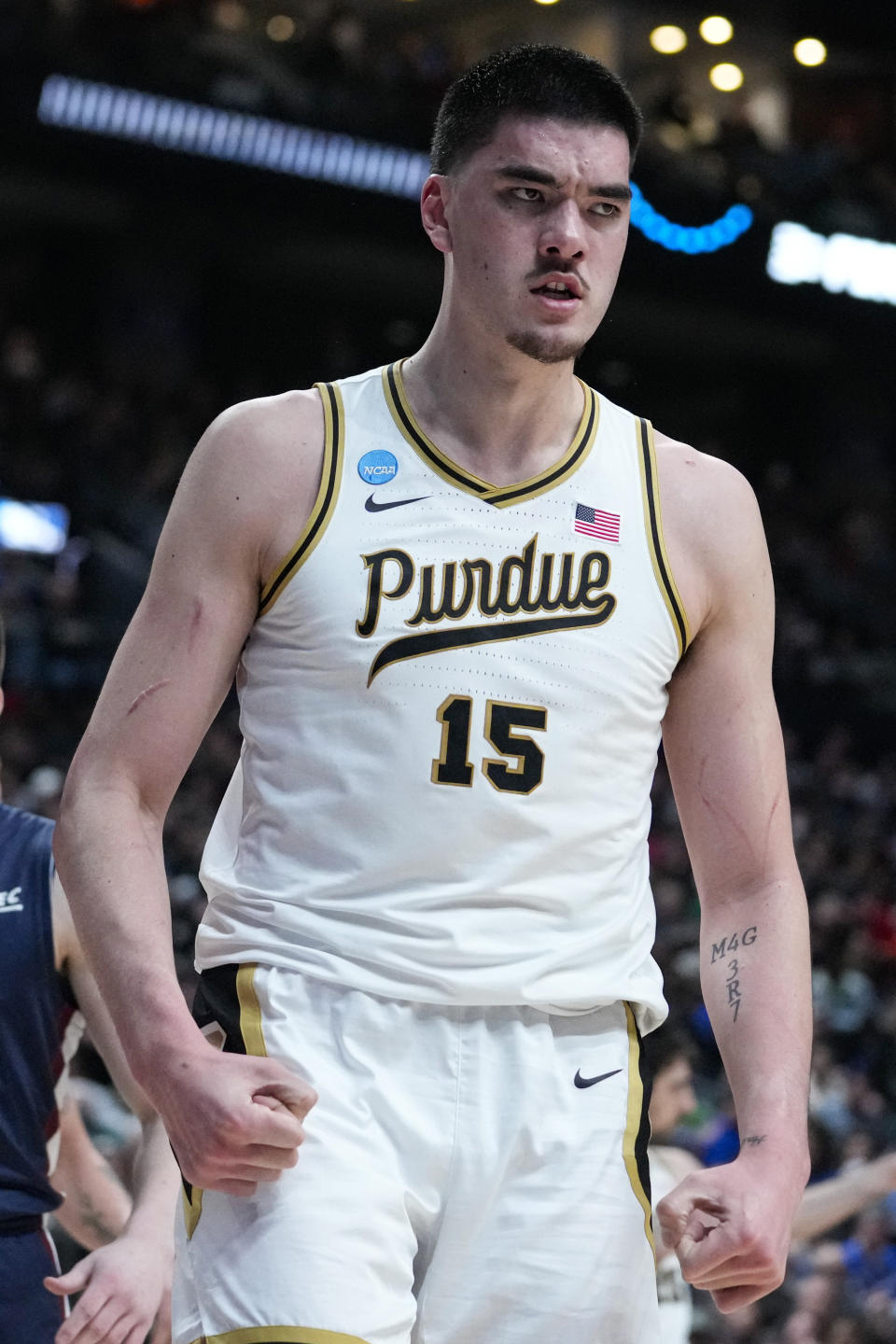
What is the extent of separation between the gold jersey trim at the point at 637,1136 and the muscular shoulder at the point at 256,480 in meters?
0.82

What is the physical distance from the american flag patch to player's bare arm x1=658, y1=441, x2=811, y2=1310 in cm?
8

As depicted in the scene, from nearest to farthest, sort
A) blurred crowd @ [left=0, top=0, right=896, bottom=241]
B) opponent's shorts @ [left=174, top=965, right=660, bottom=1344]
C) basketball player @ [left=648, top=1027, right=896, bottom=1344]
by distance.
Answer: opponent's shorts @ [left=174, top=965, right=660, bottom=1344] → basketball player @ [left=648, top=1027, right=896, bottom=1344] → blurred crowd @ [left=0, top=0, right=896, bottom=241]

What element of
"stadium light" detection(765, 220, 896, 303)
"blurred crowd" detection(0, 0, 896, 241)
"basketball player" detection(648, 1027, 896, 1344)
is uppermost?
"blurred crowd" detection(0, 0, 896, 241)

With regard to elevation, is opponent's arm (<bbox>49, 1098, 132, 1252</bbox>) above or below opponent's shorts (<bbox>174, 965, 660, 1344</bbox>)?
below

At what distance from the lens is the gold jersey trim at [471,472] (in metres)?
2.68

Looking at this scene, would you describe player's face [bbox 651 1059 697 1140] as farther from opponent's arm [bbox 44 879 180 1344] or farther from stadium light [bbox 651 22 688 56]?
stadium light [bbox 651 22 688 56]

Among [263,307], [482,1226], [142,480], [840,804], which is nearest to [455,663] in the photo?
[482,1226]

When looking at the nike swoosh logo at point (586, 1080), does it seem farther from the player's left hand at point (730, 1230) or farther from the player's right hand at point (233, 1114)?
the player's right hand at point (233, 1114)

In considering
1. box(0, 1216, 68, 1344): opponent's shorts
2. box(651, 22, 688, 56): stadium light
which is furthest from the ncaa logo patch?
box(651, 22, 688, 56): stadium light

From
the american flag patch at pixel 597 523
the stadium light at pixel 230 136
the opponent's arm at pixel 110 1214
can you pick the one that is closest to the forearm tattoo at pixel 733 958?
the american flag patch at pixel 597 523

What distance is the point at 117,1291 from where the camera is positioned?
308 cm

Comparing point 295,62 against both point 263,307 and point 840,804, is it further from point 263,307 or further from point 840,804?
point 840,804

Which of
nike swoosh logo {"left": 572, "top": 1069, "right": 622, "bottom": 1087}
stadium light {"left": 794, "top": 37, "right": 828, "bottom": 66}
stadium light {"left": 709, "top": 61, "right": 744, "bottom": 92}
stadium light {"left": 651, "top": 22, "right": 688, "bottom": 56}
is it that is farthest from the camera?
stadium light {"left": 709, "top": 61, "right": 744, "bottom": 92}

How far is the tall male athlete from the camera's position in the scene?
2.30 m
